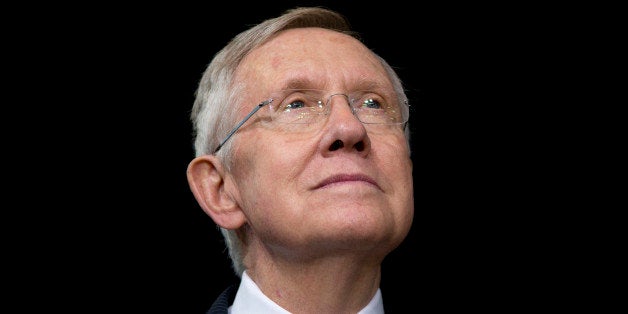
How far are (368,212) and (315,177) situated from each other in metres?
0.22

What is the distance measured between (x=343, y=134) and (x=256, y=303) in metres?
0.74

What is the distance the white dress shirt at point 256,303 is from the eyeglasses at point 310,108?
0.57 meters

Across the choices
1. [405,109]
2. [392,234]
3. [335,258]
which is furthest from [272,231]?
[405,109]

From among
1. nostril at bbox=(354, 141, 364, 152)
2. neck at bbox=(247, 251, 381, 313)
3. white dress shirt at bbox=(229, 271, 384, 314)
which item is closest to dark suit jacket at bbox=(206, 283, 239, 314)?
white dress shirt at bbox=(229, 271, 384, 314)

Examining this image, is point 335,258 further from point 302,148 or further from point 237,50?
point 237,50

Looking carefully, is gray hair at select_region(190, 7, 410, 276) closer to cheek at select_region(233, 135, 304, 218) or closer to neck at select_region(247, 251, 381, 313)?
cheek at select_region(233, 135, 304, 218)

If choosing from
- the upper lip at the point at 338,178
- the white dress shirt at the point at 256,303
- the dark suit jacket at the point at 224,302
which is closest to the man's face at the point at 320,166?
the upper lip at the point at 338,178

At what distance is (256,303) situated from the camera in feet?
9.73

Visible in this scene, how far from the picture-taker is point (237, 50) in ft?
10.5

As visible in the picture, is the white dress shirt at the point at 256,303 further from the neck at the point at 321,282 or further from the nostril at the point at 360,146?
the nostril at the point at 360,146

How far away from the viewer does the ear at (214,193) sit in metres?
3.02

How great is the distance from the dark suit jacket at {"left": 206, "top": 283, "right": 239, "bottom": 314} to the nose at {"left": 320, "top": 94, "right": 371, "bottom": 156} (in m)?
0.86

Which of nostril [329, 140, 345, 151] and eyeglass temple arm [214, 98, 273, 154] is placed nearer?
nostril [329, 140, 345, 151]

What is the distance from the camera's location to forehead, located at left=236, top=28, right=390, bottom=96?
9.66ft
